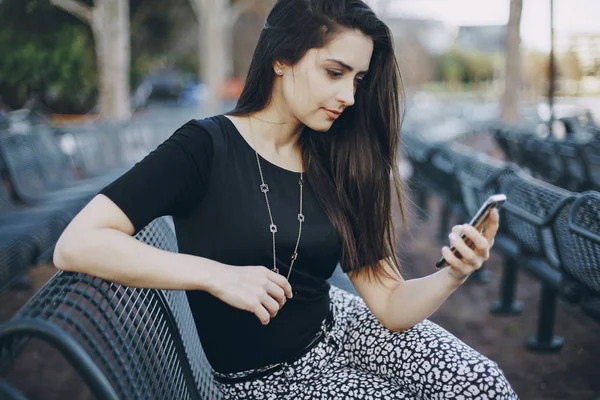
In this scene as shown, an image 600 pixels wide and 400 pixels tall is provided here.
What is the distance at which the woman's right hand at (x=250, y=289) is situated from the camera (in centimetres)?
161

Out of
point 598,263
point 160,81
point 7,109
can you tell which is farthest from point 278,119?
point 160,81

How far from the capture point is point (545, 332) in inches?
163

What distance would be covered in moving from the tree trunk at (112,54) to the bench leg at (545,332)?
9460mm

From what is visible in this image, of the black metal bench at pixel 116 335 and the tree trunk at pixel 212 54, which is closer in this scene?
the black metal bench at pixel 116 335

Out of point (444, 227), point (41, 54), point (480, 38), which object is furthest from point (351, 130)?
point (480, 38)

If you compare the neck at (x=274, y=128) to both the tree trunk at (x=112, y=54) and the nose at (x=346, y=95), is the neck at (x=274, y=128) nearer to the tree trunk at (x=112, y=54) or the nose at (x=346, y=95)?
the nose at (x=346, y=95)

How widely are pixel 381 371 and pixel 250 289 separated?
2.17ft

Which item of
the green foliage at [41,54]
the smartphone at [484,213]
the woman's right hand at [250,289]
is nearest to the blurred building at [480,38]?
the green foliage at [41,54]

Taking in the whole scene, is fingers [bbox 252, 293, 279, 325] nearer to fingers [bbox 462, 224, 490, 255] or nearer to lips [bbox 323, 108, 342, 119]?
fingers [bbox 462, 224, 490, 255]

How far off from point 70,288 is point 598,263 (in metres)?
2.26

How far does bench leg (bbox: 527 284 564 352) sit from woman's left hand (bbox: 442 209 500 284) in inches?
97.8

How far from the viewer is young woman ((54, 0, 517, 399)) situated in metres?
1.74

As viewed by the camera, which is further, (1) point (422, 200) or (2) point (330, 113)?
(1) point (422, 200)

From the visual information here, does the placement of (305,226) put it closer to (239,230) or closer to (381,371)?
(239,230)
